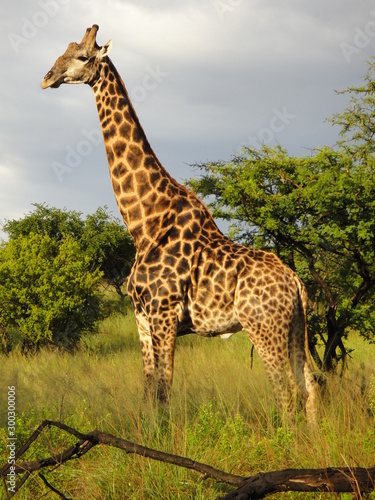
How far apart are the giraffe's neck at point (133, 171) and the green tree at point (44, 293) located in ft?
25.7

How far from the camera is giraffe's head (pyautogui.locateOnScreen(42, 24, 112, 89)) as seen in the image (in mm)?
6535

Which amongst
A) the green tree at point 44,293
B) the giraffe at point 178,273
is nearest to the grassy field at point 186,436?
the giraffe at point 178,273

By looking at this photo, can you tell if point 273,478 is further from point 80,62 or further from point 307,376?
point 80,62

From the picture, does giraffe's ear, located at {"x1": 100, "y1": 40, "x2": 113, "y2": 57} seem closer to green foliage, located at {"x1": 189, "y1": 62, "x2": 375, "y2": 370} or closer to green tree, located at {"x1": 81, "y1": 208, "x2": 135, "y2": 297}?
green foliage, located at {"x1": 189, "y1": 62, "x2": 375, "y2": 370}

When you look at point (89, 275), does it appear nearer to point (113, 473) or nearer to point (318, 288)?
point (318, 288)

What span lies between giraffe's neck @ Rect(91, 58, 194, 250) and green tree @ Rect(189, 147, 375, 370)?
8.13 feet

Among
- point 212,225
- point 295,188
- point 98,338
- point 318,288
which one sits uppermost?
point 295,188

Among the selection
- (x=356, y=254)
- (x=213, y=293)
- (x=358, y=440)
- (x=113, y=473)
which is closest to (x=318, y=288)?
(x=356, y=254)

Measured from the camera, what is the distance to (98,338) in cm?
1631

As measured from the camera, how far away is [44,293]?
14.1 m

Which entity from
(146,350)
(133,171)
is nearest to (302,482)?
(146,350)

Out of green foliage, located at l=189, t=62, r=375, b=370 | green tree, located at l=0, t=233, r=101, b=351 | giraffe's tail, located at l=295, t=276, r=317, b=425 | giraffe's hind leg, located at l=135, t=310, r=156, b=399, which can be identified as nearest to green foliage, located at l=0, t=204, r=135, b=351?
green tree, located at l=0, t=233, r=101, b=351

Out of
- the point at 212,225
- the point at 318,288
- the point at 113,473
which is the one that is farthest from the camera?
the point at 318,288

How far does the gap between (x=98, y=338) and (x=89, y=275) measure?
2.71m
